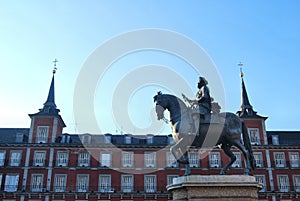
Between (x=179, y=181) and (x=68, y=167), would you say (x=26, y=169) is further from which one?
(x=179, y=181)

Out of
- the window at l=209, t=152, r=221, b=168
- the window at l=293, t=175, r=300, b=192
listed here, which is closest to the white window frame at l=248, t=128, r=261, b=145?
the window at l=209, t=152, r=221, b=168

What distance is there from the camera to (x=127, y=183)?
140 feet

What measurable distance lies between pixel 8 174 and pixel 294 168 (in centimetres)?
3518

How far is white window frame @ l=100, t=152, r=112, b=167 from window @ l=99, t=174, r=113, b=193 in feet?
4.63

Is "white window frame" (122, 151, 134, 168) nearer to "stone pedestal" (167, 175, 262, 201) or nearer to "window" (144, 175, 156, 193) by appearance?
"window" (144, 175, 156, 193)

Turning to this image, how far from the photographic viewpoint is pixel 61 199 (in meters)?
41.0

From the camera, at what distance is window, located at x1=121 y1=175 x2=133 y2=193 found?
42.2m

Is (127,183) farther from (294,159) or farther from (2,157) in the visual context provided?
(294,159)

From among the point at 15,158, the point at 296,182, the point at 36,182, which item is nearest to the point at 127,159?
the point at 36,182

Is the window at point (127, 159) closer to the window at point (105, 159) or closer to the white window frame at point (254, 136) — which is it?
the window at point (105, 159)

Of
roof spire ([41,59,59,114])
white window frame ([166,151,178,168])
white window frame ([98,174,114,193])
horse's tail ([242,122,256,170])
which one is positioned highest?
roof spire ([41,59,59,114])

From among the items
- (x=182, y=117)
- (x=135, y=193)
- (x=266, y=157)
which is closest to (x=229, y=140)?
(x=182, y=117)

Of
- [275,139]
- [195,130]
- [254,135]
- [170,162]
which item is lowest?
[195,130]

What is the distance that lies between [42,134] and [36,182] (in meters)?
6.14
